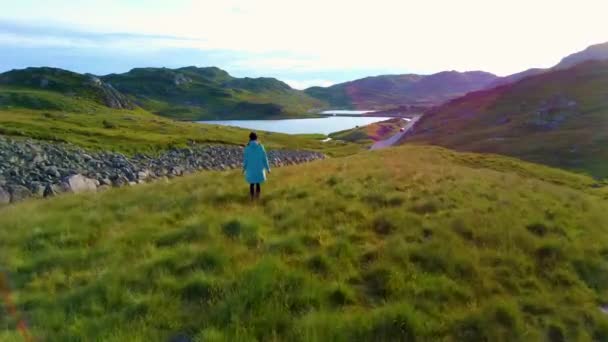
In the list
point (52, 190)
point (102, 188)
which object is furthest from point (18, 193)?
point (102, 188)

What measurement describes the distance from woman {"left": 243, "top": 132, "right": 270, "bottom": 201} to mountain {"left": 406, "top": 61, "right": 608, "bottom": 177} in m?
38.8

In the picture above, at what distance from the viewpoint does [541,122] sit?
69438mm

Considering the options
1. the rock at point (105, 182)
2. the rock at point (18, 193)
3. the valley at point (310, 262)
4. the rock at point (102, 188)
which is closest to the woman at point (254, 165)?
the valley at point (310, 262)

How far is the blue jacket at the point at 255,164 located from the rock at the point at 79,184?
1033 cm

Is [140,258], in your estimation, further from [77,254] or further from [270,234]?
[270,234]

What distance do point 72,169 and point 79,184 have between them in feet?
25.5

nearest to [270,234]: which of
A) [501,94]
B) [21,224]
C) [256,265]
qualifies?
[256,265]

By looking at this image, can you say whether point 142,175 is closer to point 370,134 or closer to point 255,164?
point 255,164

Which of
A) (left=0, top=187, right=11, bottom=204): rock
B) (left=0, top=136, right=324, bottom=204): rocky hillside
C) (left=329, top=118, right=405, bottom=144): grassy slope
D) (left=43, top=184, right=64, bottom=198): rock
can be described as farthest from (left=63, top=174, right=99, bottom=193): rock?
(left=329, top=118, right=405, bottom=144): grassy slope

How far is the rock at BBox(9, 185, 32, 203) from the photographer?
65.9 feet

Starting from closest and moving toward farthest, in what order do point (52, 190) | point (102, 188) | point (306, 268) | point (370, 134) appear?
point (306, 268), point (52, 190), point (102, 188), point (370, 134)

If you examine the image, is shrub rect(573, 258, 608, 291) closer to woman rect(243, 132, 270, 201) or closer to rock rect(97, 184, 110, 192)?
woman rect(243, 132, 270, 201)

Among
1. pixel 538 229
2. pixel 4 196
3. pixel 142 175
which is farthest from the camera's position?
pixel 142 175

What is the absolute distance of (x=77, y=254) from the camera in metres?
9.70
